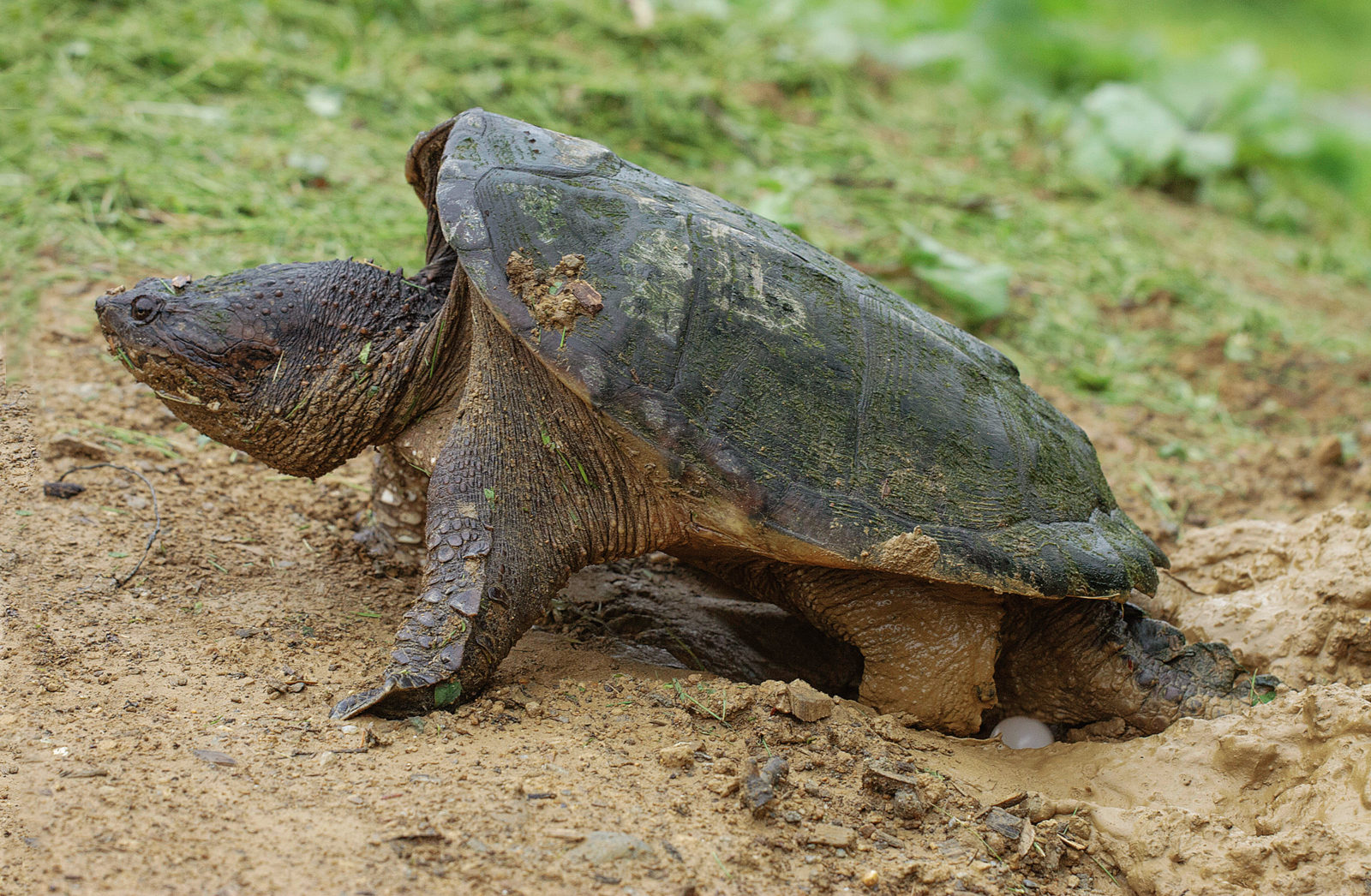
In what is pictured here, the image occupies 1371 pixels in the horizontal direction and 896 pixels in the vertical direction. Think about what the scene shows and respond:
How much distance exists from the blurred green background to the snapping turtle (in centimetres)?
149

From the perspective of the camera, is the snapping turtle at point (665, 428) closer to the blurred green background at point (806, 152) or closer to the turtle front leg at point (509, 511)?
the turtle front leg at point (509, 511)

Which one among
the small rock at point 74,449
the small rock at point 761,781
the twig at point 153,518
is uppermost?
the small rock at point 761,781

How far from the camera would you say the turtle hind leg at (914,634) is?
278 centimetres

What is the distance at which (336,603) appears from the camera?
2.93 m

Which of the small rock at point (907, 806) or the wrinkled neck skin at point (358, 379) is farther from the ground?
the wrinkled neck skin at point (358, 379)

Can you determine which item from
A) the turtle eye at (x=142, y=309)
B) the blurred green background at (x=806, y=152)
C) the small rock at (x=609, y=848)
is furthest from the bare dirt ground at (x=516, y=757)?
the blurred green background at (x=806, y=152)

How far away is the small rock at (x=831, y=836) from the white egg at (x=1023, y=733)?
1.02m

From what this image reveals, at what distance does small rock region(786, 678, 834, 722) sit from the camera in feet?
8.14

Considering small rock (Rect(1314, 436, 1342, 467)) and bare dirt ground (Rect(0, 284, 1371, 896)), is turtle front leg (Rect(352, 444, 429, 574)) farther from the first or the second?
small rock (Rect(1314, 436, 1342, 467))

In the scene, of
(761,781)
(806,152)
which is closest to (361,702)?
(761,781)

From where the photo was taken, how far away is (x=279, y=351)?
278cm

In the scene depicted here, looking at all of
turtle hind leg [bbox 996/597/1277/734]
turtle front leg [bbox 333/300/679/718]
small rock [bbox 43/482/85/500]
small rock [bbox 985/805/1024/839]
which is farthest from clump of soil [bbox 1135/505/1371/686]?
small rock [bbox 43/482/85/500]

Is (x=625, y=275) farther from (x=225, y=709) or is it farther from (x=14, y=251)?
(x=14, y=251)

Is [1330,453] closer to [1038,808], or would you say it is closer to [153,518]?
[1038,808]
